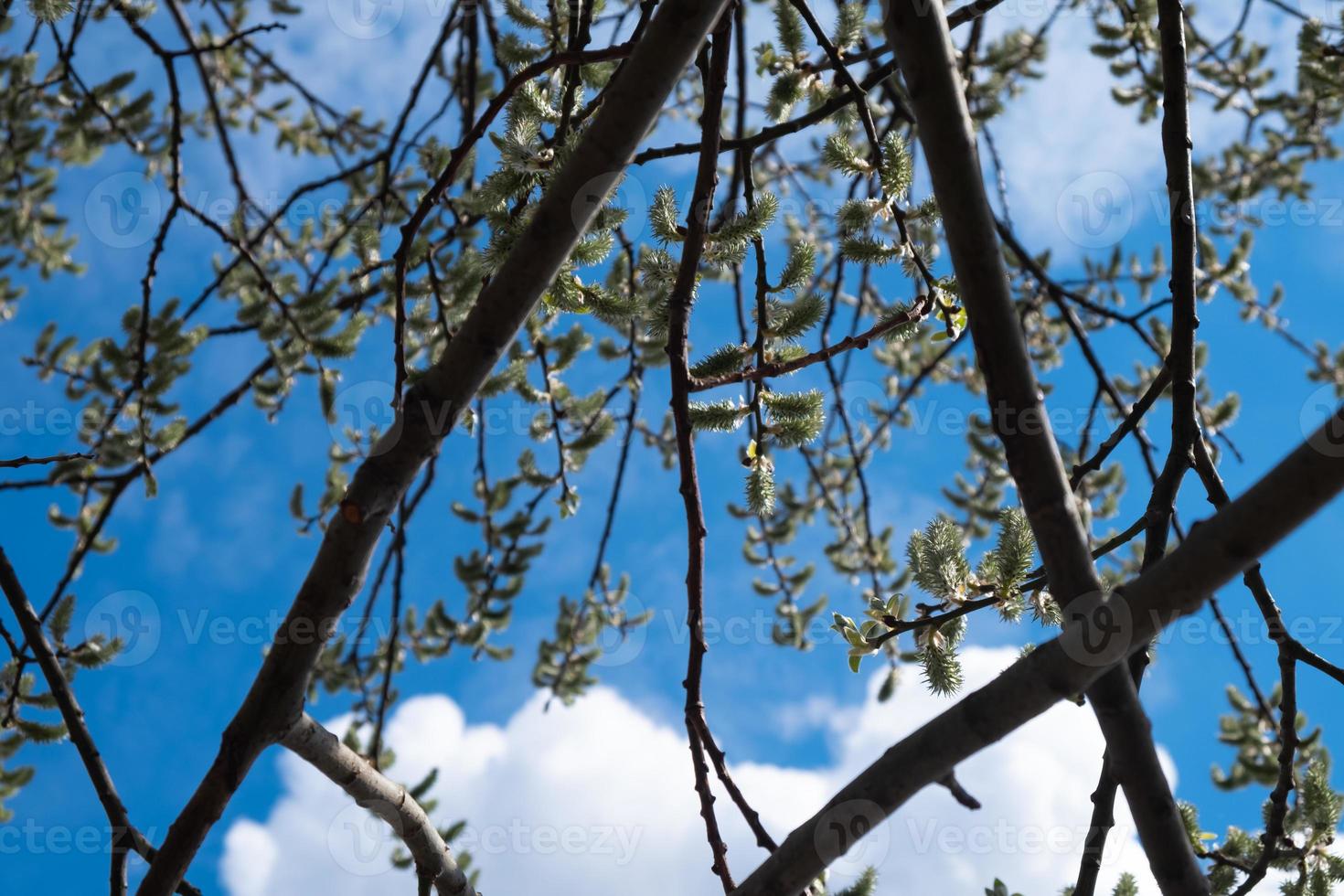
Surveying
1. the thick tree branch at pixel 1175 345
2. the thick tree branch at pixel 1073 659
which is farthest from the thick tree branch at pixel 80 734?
the thick tree branch at pixel 1175 345

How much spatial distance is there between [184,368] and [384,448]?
1.95 m

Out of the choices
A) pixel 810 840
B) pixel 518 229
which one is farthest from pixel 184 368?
pixel 810 840

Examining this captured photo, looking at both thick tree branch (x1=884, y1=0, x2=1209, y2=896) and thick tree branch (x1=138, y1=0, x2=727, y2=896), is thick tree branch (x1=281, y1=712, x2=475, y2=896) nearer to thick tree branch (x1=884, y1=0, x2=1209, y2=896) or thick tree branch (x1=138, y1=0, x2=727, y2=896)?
thick tree branch (x1=138, y1=0, x2=727, y2=896)

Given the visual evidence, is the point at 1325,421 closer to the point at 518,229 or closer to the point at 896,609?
the point at 896,609

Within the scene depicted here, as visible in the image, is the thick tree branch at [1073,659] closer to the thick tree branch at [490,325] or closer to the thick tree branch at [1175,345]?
the thick tree branch at [1175,345]

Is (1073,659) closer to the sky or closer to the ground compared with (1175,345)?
closer to the ground

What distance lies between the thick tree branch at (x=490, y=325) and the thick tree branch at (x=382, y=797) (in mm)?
193

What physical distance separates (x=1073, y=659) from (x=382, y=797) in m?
1.13

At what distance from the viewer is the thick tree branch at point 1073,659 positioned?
3.05 feet

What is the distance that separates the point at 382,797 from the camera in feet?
5.32

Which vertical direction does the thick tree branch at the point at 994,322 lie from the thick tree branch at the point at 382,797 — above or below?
above

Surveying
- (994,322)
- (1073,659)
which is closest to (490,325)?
(994,322)

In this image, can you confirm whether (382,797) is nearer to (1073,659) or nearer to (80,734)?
(80,734)

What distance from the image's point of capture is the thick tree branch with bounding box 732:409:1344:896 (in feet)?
3.05
